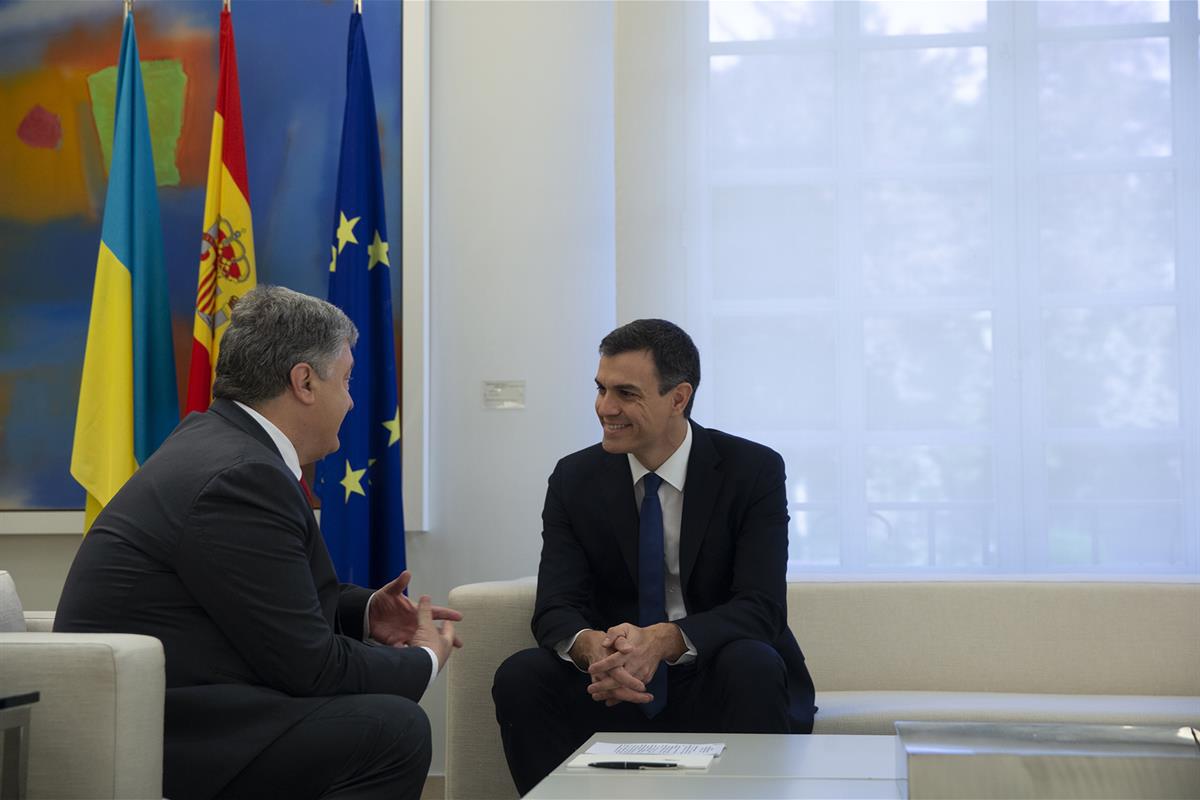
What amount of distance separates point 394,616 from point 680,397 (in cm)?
95

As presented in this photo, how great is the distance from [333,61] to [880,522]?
245cm

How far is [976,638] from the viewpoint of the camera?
11.2 ft

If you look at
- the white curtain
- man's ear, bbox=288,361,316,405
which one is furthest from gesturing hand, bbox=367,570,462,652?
the white curtain

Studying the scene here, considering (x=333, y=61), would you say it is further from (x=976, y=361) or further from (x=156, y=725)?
(x=156, y=725)

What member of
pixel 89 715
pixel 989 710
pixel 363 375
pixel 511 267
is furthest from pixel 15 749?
pixel 511 267

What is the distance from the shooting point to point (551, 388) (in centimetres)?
425

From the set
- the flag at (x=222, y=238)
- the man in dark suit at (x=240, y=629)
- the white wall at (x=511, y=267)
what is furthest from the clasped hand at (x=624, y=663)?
the flag at (x=222, y=238)

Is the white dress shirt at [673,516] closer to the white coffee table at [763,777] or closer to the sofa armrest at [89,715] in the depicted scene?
the white coffee table at [763,777]

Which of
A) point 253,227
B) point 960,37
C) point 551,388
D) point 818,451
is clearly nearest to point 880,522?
point 818,451

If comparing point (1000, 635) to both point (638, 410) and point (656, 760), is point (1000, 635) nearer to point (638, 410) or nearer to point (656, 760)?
point (638, 410)

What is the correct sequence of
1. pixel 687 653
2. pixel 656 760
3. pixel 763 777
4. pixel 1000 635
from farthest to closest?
pixel 1000 635, pixel 687 653, pixel 656 760, pixel 763 777

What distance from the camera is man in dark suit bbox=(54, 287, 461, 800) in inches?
78.0

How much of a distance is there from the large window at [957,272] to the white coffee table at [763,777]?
201 centimetres

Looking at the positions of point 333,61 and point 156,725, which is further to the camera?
point 333,61
